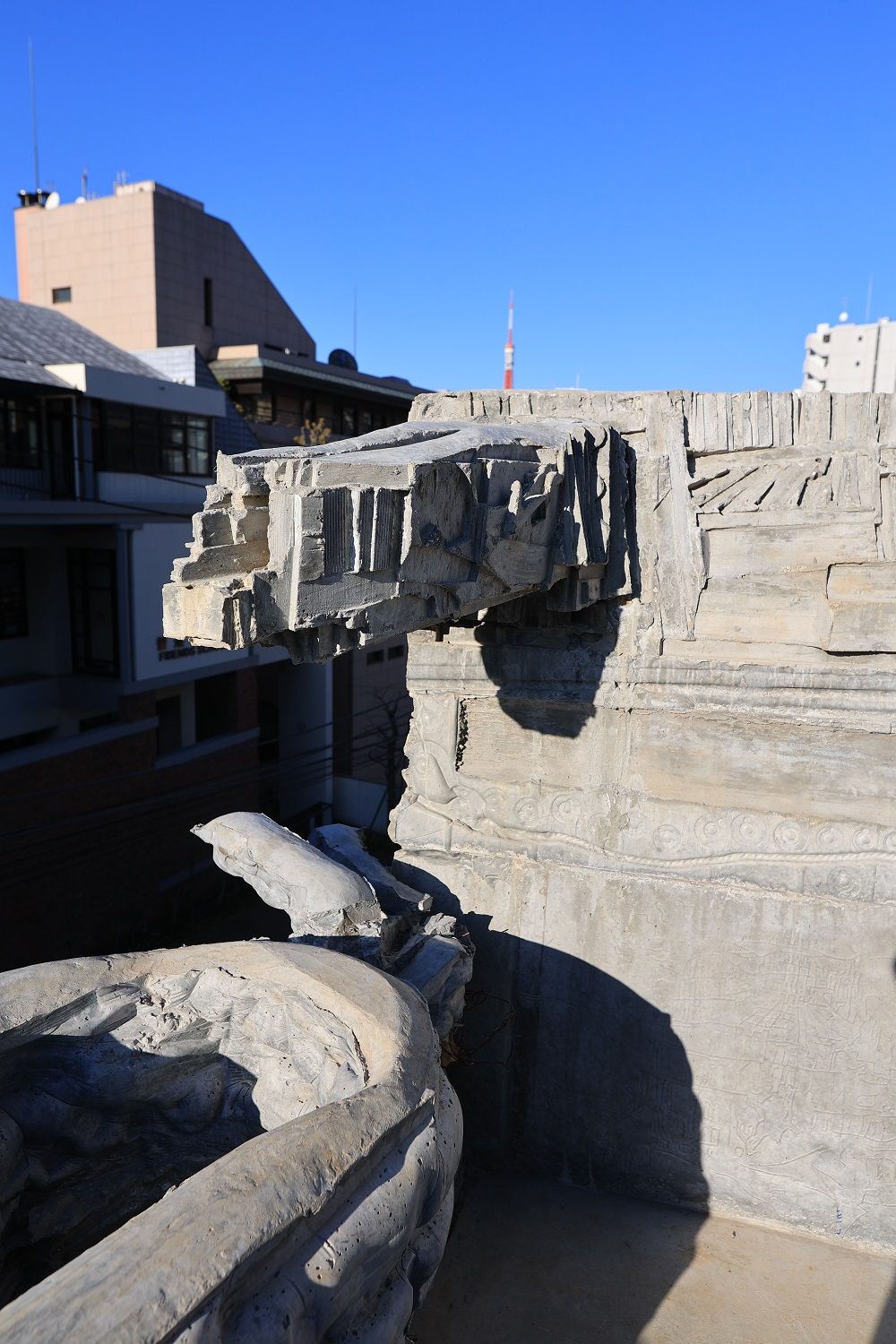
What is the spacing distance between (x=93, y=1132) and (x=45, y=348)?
540 inches

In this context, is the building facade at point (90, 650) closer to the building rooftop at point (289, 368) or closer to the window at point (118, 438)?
the window at point (118, 438)

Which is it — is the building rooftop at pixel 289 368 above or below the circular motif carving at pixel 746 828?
above

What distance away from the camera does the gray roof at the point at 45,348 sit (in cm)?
1368

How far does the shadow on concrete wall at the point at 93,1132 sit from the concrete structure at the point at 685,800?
2.65 meters

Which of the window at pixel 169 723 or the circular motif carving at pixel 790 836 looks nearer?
the circular motif carving at pixel 790 836

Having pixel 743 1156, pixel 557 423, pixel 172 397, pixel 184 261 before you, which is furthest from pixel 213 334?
pixel 743 1156

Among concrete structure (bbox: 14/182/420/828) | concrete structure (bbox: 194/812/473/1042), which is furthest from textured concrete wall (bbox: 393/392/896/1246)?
concrete structure (bbox: 14/182/420/828)

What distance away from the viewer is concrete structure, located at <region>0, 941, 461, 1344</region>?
9.14 feet

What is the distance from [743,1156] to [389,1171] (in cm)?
379

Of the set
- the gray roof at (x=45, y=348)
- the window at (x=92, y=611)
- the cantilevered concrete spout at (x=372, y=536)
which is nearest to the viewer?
the cantilevered concrete spout at (x=372, y=536)

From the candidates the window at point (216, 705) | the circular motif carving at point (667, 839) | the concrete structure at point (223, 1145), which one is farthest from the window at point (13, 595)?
the circular motif carving at point (667, 839)

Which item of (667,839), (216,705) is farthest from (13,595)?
(667,839)

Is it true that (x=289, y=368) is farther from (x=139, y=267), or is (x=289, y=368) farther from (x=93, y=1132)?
(x=93, y=1132)

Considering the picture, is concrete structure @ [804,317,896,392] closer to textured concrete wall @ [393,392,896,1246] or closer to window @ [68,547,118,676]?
window @ [68,547,118,676]
